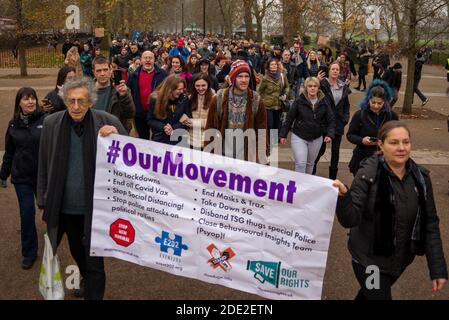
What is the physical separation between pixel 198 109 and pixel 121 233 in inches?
112

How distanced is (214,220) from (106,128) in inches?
43.1

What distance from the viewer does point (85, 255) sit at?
4.18m

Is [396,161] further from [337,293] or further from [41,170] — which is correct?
[41,170]

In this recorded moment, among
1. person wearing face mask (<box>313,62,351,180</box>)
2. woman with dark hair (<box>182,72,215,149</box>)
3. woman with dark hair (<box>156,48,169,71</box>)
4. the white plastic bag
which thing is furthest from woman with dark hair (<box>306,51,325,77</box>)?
the white plastic bag

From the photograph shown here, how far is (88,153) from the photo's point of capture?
3.97 meters

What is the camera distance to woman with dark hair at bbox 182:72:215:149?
6471 millimetres

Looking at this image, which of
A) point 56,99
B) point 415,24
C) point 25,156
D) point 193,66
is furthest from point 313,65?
point 25,156

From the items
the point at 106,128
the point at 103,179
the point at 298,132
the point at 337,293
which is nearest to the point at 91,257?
the point at 103,179

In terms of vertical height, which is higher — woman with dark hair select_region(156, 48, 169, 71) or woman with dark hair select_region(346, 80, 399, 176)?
woman with dark hair select_region(156, 48, 169, 71)

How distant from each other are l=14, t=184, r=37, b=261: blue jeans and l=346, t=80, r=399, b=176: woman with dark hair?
12.0 ft

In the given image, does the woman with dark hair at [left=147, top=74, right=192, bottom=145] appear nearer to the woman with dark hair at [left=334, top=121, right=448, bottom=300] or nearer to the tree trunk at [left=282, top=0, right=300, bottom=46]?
the woman with dark hair at [left=334, top=121, right=448, bottom=300]

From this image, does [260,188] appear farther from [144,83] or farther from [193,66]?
[193,66]

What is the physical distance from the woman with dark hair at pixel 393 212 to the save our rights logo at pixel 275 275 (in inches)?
20.2

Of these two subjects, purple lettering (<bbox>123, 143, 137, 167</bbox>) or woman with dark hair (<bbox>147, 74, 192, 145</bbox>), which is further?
woman with dark hair (<bbox>147, 74, 192, 145</bbox>)
